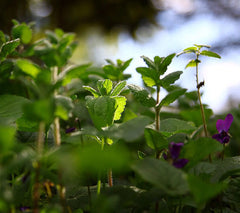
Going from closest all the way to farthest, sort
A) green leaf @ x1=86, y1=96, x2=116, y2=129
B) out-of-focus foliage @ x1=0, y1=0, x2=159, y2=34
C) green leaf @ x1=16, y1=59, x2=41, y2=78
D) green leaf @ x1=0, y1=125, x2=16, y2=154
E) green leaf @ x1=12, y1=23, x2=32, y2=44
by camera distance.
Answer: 1. green leaf @ x1=0, y1=125, x2=16, y2=154
2. green leaf @ x1=16, y1=59, x2=41, y2=78
3. green leaf @ x1=86, y1=96, x2=116, y2=129
4. green leaf @ x1=12, y1=23, x2=32, y2=44
5. out-of-focus foliage @ x1=0, y1=0, x2=159, y2=34

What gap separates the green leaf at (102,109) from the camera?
0.72 meters

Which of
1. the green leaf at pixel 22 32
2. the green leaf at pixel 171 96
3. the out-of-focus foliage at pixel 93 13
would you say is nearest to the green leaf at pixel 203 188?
the green leaf at pixel 171 96

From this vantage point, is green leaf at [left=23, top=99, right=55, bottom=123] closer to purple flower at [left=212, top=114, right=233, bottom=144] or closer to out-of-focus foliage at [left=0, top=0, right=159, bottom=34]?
purple flower at [left=212, top=114, right=233, bottom=144]

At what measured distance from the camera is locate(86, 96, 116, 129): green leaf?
0.72m

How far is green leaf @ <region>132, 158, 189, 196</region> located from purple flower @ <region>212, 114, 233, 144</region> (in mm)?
429

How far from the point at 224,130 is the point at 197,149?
380 millimetres

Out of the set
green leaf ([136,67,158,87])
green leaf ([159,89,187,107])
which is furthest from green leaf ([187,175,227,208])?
green leaf ([136,67,158,87])

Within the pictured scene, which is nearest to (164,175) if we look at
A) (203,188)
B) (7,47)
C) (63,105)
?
(203,188)

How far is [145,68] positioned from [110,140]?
0.69 feet

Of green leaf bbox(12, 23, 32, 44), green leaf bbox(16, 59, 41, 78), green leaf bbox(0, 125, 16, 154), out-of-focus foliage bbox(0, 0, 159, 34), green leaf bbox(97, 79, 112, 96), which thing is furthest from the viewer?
out-of-focus foliage bbox(0, 0, 159, 34)

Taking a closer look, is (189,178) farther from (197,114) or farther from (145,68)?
(197,114)

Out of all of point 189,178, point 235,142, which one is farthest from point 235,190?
point 235,142

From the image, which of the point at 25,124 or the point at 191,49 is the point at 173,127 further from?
the point at 25,124

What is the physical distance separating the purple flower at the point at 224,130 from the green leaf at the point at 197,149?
0.31 metres
